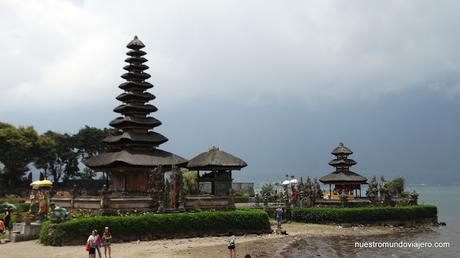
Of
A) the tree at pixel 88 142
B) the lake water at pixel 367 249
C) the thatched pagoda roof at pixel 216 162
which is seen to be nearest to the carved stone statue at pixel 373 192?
the lake water at pixel 367 249

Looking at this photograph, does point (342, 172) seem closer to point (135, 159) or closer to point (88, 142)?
point (135, 159)

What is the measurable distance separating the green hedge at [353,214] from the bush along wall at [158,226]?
10112 mm

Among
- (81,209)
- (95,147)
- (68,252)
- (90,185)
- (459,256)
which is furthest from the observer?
(95,147)

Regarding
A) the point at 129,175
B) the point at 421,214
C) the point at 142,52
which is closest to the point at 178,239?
the point at 129,175

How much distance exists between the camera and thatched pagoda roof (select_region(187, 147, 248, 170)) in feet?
130

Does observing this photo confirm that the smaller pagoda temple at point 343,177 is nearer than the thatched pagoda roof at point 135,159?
No

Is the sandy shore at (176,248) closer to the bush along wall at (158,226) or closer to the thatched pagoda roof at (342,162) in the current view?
the bush along wall at (158,226)

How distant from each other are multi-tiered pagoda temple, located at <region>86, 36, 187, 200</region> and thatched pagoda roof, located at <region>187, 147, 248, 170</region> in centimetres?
141

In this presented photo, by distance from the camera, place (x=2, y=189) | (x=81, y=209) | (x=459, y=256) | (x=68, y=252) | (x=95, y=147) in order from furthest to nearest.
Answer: (x=95, y=147) → (x=2, y=189) → (x=81, y=209) → (x=459, y=256) → (x=68, y=252)

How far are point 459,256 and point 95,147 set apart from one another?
60.2 m

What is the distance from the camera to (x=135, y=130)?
42.9m

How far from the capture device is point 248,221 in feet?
116

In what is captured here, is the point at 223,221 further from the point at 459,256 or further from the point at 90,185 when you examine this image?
the point at 90,185

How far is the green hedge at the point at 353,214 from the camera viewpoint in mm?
44812
